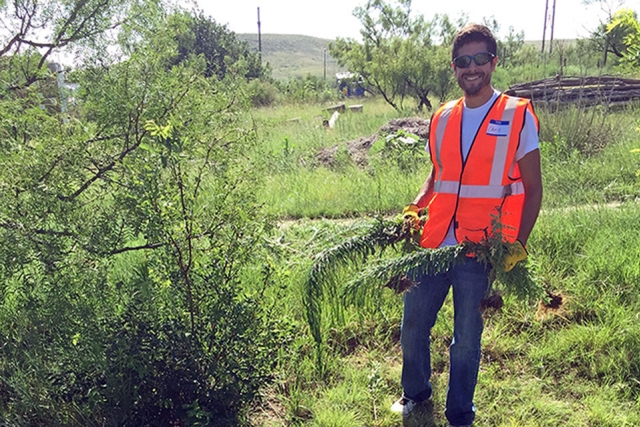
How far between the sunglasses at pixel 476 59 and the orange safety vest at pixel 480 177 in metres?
0.20

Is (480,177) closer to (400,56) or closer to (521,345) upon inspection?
(521,345)

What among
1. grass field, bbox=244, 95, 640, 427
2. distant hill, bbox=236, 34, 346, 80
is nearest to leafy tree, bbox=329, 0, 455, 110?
grass field, bbox=244, 95, 640, 427

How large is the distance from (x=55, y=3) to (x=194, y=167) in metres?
1.64

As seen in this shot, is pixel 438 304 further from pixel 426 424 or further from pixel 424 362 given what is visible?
pixel 426 424

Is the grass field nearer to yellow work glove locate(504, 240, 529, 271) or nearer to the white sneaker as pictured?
the white sneaker

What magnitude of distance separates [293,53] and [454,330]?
125 meters

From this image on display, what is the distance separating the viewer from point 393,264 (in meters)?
2.30

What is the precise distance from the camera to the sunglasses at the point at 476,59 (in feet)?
7.47

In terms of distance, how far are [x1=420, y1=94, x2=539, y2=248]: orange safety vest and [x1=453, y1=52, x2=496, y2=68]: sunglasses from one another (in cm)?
20

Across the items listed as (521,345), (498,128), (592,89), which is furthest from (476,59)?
(592,89)

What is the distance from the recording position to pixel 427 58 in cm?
1518

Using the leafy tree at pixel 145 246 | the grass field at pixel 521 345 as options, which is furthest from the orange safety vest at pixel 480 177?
the leafy tree at pixel 145 246

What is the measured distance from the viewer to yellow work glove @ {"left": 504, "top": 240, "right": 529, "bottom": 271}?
2.11 metres

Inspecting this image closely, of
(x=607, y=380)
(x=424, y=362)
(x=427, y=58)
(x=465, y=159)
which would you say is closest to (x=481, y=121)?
(x=465, y=159)
